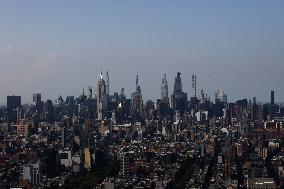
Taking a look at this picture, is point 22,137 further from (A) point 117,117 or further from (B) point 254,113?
(B) point 254,113

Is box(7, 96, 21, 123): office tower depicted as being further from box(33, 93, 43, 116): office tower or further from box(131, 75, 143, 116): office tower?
box(131, 75, 143, 116): office tower

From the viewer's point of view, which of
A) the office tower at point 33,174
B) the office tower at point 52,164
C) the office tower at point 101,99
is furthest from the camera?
the office tower at point 101,99

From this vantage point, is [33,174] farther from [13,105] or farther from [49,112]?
[49,112]

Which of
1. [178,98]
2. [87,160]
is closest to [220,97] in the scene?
[178,98]

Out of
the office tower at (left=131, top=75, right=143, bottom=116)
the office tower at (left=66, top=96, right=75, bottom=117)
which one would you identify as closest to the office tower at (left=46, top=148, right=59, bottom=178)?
the office tower at (left=66, top=96, right=75, bottom=117)

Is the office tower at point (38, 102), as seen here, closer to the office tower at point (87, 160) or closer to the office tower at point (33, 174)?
the office tower at point (87, 160)

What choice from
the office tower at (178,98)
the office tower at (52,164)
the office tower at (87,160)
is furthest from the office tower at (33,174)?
the office tower at (178,98)

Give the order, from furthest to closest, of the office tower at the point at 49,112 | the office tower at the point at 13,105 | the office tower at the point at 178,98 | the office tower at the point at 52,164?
1. the office tower at the point at 178,98
2. the office tower at the point at 49,112
3. the office tower at the point at 13,105
4. the office tower at the point at 52,164
